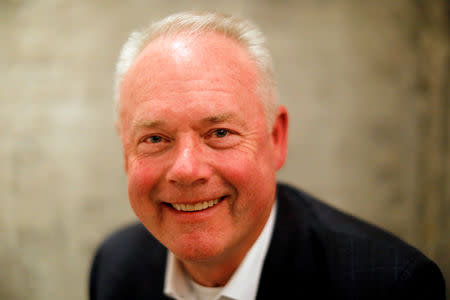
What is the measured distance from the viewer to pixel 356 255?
1.15 m

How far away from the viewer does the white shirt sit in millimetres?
1168

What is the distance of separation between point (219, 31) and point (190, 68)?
0.21 metres

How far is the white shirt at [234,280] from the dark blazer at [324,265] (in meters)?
0.04

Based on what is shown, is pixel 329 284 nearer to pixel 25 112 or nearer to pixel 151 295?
pixel 151 295

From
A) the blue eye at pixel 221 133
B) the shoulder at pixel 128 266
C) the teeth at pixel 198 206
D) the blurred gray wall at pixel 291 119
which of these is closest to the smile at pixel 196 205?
the teeth at pixel 198 206

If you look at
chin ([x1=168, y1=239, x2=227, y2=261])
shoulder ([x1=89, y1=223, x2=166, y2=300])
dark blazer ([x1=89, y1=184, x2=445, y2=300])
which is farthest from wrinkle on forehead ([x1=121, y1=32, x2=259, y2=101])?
shoulder ([x1=89, y1=223, x2=166, y2=300])

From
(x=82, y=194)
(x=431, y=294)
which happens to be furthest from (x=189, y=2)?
(x=431, y=294)

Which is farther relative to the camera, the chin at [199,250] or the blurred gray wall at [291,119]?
the blurred gray wall at [291,119]

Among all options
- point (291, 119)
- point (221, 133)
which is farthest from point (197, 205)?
point (291, 119)

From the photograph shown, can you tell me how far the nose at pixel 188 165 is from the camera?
0.93 metres

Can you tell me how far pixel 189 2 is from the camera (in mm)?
1942

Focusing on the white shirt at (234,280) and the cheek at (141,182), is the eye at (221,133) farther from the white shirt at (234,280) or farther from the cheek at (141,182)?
the white shirt at (234,280)

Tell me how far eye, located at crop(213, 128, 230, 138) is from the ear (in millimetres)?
264

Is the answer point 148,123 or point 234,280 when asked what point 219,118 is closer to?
point 148,123
